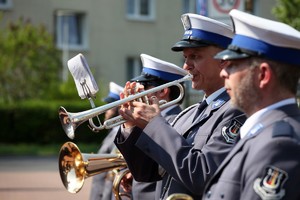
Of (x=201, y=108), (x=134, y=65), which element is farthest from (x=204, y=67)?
(x=134, y=65)

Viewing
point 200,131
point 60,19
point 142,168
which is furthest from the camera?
point 60,19

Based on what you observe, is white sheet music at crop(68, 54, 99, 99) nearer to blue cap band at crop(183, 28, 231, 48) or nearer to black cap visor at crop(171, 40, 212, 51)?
black cap visor at crop(171, 40, 212, 51)

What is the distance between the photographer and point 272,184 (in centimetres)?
322

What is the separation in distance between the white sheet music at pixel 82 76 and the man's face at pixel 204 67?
0.56 m

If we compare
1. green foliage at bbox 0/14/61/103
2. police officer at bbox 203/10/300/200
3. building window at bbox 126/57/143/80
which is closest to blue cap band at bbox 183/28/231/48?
police officer at bbox 203/10/300/200

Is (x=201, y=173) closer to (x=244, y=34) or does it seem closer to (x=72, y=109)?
(x=244, y=34)

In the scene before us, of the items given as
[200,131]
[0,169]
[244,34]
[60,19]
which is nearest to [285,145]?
[244,34]

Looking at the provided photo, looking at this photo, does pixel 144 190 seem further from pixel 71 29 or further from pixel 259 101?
pixel 71 29

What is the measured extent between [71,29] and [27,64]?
6.33 metres

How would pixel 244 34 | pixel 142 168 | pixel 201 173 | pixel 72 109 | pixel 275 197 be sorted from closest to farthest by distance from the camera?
pixel 275 197 < pixel 244 34 < pixel 201 173 < pixel 142 168 < pixel 72 109

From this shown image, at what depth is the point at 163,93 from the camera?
5.72 meters

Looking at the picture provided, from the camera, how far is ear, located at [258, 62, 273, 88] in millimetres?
3438

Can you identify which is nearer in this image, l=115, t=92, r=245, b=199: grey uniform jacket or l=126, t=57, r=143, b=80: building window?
l=115, t=92, r=245, b=199: grey uniform jacket

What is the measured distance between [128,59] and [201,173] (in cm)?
3178
